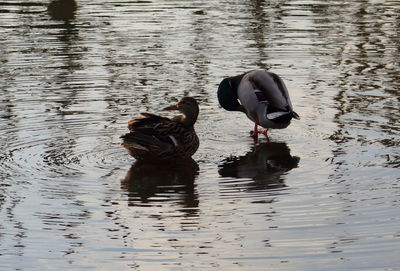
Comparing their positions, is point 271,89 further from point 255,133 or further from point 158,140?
point 158,140

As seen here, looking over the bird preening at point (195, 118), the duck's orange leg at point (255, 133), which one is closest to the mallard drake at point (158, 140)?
the bird preening at point (195, 118)

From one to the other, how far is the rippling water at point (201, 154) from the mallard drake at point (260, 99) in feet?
0.68

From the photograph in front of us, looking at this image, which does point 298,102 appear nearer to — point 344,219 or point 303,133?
point 303,133

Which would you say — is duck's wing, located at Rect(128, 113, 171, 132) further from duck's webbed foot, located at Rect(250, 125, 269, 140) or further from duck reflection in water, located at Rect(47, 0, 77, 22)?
duck reflection in water, located at Rect(47, 0, 77, 22)

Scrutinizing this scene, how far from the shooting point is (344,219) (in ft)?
26.1

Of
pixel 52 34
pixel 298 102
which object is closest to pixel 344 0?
pixel 52 34

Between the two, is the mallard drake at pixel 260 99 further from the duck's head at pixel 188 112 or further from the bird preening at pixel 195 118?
the duck's head at pixel 188 112

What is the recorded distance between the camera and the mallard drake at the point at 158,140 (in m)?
9.89

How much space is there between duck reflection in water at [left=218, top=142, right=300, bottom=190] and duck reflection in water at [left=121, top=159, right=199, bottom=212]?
13.4 inches

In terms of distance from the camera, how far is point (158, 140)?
9.98 meters

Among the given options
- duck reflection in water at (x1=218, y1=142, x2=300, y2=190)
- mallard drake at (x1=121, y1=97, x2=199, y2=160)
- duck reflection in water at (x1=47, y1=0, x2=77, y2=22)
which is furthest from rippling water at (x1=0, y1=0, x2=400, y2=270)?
duck reflection in water at (x1=47, y1=0, x2=77, y2=22)

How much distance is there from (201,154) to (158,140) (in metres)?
0.60

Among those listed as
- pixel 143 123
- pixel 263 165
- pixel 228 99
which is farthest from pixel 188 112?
pixel 228 99

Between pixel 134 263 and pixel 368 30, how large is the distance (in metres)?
11.6
